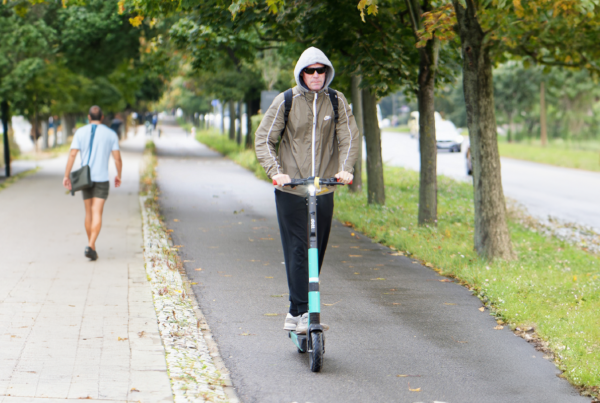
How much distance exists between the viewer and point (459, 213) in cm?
1388

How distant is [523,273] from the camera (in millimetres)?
8086

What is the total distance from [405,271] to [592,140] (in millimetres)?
43648

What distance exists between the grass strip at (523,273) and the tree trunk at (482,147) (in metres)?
0.30

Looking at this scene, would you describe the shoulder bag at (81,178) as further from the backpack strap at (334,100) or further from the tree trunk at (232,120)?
the tree trunk at (232,120)

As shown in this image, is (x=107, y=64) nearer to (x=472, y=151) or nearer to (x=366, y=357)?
(x=472, y=151)

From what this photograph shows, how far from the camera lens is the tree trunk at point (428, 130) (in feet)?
37.9

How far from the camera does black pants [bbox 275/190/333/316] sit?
5.04 meters

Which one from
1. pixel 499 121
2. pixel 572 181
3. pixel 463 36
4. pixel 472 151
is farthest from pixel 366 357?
pixel 499 121

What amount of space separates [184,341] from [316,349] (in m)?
1.14

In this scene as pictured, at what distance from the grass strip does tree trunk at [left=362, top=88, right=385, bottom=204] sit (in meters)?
0.33

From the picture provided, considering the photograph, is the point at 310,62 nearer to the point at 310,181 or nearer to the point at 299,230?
the point at 310,181

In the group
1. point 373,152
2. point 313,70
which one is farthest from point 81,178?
point 373,152

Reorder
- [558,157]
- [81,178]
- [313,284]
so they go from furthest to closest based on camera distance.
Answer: [558,157], [81,178], [313,284]

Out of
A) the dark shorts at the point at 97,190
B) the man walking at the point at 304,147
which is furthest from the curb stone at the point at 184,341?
the dark shorts at the point at 97,190
